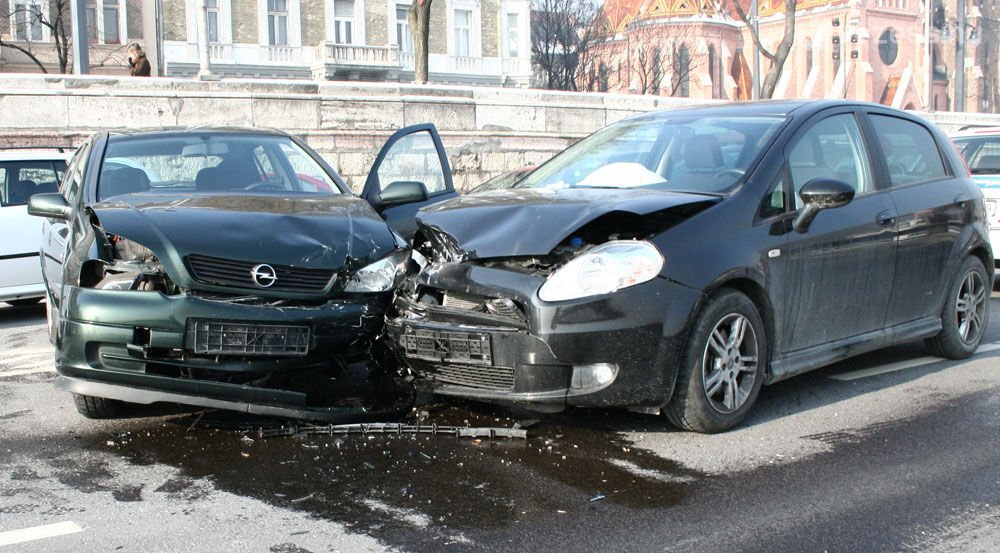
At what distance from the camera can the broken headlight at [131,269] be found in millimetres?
5191

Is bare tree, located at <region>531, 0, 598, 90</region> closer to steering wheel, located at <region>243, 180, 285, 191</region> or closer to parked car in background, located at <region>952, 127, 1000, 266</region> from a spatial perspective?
parked car in background, located at <region>952, 127, 1000, 266</region>

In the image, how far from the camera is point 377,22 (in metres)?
49.9

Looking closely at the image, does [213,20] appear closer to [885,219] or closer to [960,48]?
[960,48]

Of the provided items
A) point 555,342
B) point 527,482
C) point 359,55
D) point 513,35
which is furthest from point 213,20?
point 527,482

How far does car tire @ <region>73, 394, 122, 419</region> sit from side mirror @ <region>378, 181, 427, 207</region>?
2237mm

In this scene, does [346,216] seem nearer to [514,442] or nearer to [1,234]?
[514,442]

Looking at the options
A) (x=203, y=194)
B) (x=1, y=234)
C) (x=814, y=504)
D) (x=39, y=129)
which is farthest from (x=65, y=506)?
(x=39, y=129)

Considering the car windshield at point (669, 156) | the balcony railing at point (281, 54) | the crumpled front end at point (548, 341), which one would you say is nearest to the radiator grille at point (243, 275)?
the crumpled front end at point (548, 341)

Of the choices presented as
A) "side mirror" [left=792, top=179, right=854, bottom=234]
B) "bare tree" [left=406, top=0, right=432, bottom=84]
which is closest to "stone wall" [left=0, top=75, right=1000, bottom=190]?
"bare tree" [left=406, top=0, right=432, bottom=84]

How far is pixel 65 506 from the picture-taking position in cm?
425

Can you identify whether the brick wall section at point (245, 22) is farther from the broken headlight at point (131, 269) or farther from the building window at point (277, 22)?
the broken headlight at point (131, 269)

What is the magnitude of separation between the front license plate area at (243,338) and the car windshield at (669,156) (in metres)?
1.97

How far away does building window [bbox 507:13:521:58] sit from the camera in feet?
174

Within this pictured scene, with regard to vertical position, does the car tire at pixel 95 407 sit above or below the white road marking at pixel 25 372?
above
